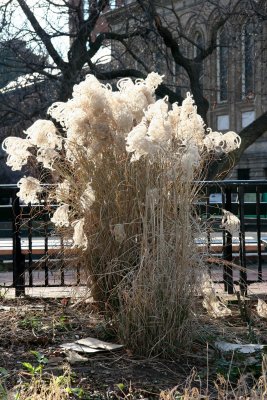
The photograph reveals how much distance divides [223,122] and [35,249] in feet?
121

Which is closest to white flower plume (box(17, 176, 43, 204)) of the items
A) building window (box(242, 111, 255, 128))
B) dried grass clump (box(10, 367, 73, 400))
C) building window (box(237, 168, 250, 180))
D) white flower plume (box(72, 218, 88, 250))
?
white flower plume (box(72, 218, 88, 250))

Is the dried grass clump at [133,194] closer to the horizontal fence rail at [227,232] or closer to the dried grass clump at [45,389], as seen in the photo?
the horizontal fence rail at [227,232]

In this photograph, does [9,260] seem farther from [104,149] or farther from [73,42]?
[73,42]

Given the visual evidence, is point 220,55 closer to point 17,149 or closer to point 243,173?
point 243,173

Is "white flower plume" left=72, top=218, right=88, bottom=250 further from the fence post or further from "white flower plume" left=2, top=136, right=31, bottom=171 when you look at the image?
the fence post

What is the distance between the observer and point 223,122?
43.4 meters

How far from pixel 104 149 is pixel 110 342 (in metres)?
1.35

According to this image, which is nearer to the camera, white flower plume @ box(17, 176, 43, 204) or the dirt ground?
the dirt ground

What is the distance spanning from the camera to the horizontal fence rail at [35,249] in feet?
18.1

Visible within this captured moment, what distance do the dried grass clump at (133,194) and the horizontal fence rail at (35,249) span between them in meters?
0.21

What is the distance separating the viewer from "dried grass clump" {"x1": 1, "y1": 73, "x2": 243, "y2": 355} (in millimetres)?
4422

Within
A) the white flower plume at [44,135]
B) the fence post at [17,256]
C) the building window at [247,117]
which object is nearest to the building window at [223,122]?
the building window at [247,117]

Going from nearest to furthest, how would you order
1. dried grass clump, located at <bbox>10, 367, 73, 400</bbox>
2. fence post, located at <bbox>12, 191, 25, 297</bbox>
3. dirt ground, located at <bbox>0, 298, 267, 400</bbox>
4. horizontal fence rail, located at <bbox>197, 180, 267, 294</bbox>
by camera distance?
1. dried grass clump, located at <bbox>10, 367, 73, 400</bbox>
2. dirt ground, located at <bbox>0, 298, 267, 400</bbox>
3. horizontal fence rail, located at <bbox>197, 180, 267, 294</bbox>
4. fence post, located at <bbox>12, 191, 25, 297</bbox>

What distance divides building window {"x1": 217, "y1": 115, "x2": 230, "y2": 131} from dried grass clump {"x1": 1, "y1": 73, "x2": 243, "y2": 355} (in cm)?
3797
